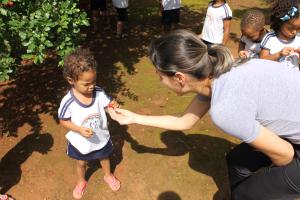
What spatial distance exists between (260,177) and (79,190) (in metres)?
2.13

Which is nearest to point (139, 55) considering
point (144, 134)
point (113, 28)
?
point (113, 28)

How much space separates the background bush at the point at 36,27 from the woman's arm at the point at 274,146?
2393 millimetres

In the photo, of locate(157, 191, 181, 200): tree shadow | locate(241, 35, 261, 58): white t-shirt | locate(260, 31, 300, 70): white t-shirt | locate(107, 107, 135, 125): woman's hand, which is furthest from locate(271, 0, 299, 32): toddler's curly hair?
locate(157, 191, 181, 200): tree shadow

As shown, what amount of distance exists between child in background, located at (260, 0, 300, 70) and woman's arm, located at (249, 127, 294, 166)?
181 cm

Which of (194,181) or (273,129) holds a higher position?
(273,129)

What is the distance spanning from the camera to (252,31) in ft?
15.4

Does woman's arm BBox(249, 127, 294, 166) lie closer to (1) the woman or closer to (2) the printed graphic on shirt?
(1) the woman

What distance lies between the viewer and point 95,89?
3682 millimetres

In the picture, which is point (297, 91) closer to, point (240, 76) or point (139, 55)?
point (240, 76)

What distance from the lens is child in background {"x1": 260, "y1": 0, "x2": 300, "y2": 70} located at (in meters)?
4.18

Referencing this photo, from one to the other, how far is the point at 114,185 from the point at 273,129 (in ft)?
7.20

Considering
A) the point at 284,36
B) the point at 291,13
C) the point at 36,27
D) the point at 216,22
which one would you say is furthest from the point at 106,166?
the point at 216,22

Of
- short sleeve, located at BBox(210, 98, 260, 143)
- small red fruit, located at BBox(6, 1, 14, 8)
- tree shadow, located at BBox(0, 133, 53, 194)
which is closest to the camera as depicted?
short sleeve, located at BBox(210, 98, 260, 143)

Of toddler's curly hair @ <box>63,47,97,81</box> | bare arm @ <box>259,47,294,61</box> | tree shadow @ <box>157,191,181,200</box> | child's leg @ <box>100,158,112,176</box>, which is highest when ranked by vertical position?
toddler's curly hair @ <box>63,47,97,81</box>
